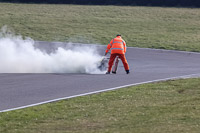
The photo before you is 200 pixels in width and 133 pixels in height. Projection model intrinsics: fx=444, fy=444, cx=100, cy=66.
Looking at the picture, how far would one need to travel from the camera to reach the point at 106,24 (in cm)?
3575

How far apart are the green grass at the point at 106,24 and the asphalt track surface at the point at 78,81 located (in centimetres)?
632

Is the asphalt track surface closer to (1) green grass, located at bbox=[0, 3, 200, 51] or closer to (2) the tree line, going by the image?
(1) green grass, located at bbox=[0, 3, 200, 51]

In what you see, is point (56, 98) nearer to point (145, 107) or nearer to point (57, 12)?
point (145, 107)

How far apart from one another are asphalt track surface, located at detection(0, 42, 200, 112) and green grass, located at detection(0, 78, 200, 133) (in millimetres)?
854

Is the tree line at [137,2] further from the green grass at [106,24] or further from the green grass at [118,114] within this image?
the green grass at [118,114]

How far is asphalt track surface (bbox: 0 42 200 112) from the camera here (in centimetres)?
1310

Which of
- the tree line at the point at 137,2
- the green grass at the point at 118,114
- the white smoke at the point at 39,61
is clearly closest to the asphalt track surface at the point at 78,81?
the green grass at the point at 118,114

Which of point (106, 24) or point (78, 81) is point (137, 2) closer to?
point (106, 24)

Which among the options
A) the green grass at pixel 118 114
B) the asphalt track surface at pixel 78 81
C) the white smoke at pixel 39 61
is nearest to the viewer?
the green grass at pixel 118 114

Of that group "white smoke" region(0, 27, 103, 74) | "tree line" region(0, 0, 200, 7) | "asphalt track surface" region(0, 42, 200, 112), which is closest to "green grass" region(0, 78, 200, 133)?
"asphalt track surface" region(0, 42, 200, 112)

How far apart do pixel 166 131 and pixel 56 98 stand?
4.74 metres

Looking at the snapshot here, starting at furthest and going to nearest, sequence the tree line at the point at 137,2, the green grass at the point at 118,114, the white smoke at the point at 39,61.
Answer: the tree line at the point at 137,2 < the white smoke at the point at 39,61 < the green grass at the point at 118,114

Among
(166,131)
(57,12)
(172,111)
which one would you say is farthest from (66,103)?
(57,12)

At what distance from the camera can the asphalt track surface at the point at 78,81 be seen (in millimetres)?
13102
